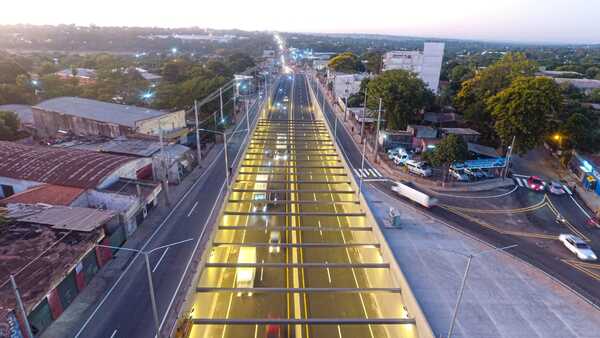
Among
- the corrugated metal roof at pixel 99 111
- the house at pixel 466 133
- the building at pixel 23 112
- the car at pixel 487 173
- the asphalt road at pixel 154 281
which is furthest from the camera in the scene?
the building at pixel 23 112

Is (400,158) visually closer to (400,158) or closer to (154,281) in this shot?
(400,158)

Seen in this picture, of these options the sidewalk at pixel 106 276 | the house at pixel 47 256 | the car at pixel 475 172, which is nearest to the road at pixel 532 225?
the car at pixel 475 172

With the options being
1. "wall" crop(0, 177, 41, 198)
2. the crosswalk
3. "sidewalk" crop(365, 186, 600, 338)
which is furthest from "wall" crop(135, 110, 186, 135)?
"sidewalk" crop(365, 186, 600, 338)

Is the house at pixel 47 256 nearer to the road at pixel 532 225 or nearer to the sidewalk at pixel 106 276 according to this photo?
the sidewalk at pixel 106 276

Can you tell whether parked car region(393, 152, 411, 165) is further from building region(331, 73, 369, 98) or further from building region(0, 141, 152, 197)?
building region(331, 73, 369, 98)

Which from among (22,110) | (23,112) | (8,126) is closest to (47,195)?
(8,126)

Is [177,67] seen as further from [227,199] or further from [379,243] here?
[379,243]
